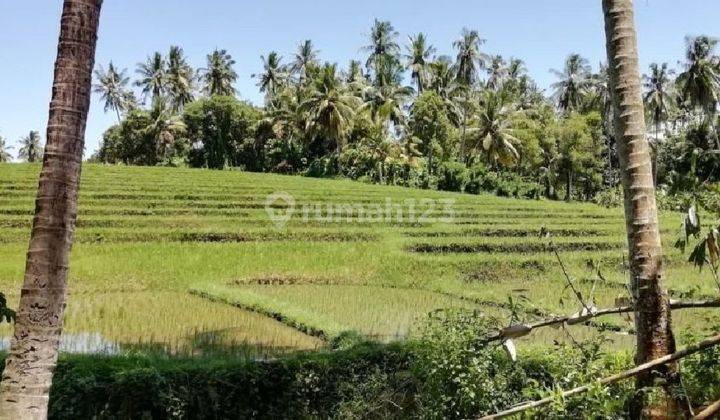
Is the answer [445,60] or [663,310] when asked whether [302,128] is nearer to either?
[445,60]

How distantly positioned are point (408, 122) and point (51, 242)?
34197 millimetres

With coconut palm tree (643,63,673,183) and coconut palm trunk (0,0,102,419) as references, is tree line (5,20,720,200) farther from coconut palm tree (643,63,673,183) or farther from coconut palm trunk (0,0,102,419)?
coconut palm trunk (0,0,102,419)

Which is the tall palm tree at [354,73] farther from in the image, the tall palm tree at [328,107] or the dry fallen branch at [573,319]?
the dry fallen branch at [573,319]

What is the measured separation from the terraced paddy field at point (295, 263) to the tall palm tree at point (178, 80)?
22.2 metres

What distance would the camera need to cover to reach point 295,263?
1345cm

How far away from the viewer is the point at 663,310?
11.0ft

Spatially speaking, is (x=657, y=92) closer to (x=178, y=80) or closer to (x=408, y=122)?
(x=408, y=122)

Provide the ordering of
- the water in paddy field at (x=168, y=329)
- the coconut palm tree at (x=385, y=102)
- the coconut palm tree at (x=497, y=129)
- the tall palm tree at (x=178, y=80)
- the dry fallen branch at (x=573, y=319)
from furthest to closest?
the tall palm tree at (x=178, y=80), the coconut palm tree at (x=385, y=102), the coconut palm tree at (x=497, y=129), the water in paddy field at (x=168, y=329), the dry fallen branch at (x=573, y=319)

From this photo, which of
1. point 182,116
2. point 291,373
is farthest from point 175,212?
point 182,116

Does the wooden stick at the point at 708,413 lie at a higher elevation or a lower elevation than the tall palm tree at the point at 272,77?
lower

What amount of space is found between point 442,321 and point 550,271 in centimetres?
1050

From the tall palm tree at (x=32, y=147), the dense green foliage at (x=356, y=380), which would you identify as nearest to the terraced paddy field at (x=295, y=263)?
the dense green foliage at (x=356, y=380)

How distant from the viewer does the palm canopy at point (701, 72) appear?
28.1 metres

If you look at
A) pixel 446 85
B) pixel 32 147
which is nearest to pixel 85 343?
pixel 446 85
